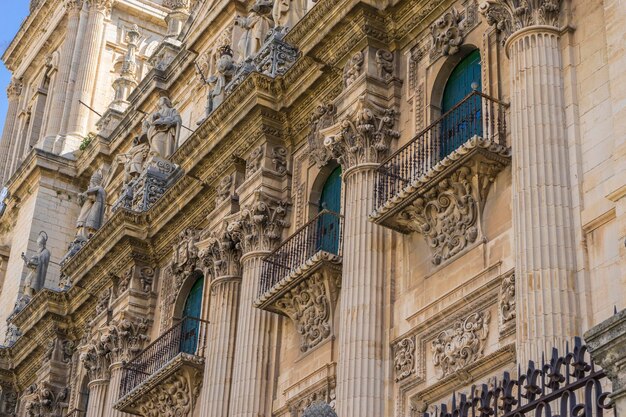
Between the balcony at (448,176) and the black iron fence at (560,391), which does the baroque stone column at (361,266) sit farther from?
the black iron fence at (560,391)

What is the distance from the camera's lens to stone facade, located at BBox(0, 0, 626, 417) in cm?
1518

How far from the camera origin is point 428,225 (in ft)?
58.3

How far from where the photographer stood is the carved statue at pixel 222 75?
25.7 m

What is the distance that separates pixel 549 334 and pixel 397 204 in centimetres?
427

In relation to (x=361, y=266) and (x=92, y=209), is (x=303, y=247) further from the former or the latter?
(x=92, y=209)

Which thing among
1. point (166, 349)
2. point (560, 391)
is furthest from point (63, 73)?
point (560, 391)

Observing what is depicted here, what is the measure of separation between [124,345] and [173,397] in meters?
3.43

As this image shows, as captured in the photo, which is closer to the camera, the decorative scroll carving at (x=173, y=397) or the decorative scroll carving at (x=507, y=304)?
the decorative scroll carving at (x=507, y=304)

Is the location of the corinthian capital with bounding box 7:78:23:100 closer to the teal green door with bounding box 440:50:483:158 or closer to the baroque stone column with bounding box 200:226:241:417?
the baroque stone column with bounding box 200:226:241:417

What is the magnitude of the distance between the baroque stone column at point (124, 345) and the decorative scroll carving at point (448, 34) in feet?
33.1

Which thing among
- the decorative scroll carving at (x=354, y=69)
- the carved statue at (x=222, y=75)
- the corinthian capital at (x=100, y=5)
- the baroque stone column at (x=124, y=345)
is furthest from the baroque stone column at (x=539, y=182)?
the corinthian capital at (x=100, y=5)

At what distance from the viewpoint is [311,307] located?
20.0m

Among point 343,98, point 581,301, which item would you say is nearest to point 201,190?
point 343,98

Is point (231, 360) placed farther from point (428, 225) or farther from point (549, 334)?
point (549, 334)
